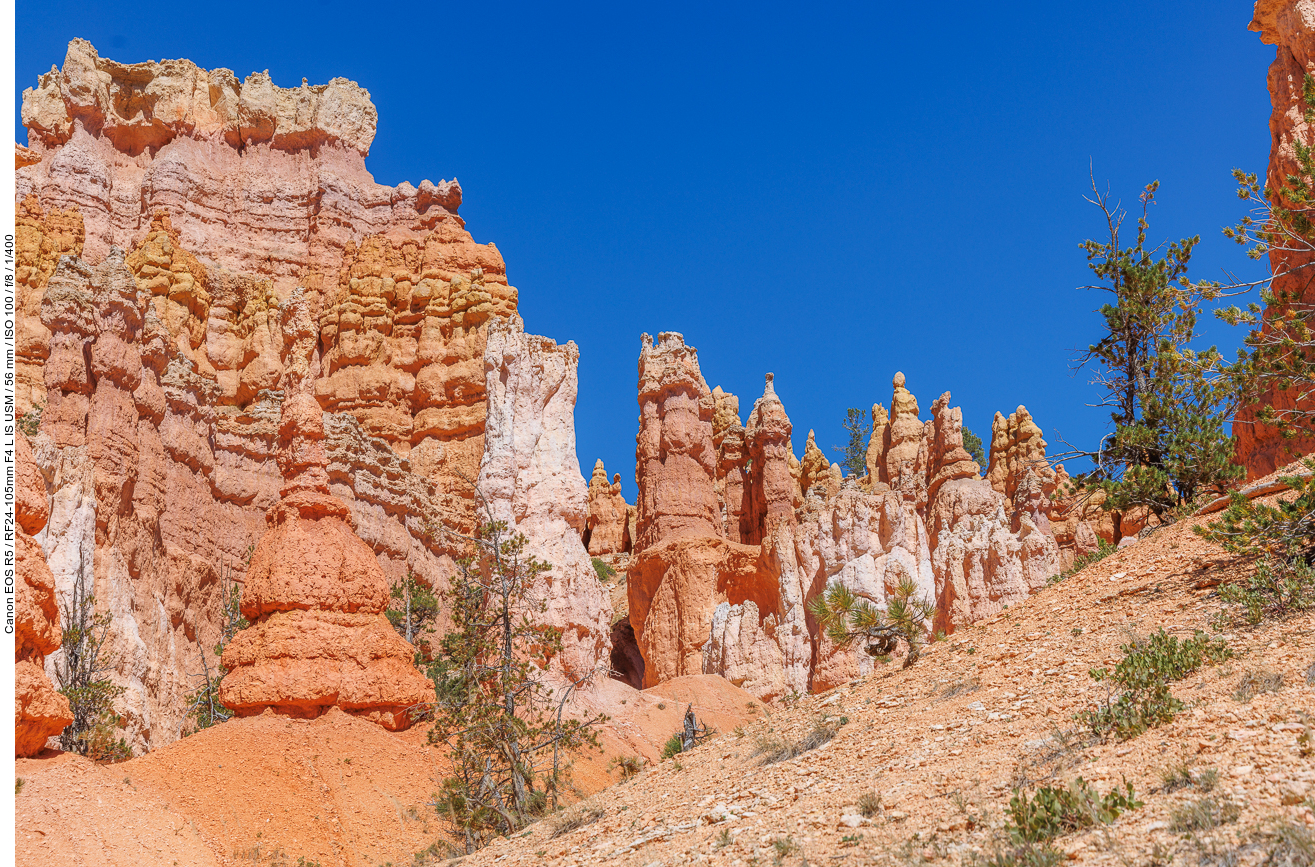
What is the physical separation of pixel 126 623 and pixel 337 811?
13.9 metres

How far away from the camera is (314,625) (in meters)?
19.9

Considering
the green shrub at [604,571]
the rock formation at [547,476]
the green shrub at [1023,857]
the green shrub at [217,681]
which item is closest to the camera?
the green shrub at [1023,857]

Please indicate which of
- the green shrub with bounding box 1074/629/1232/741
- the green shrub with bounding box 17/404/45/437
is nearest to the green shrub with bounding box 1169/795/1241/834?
the green shrub with bounding box 1074/629/1232/741

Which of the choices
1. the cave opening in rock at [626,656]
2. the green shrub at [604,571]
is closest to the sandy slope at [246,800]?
the cave opening in rock at [626,656]

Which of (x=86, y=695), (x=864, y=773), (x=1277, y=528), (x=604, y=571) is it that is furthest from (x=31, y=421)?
(x=604, y=571)

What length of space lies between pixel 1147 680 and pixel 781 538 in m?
29.4

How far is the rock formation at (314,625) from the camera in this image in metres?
19.3

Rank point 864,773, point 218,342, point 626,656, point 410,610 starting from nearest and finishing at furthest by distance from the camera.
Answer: point 864,773 < point 410,610 < point 626,656 < point 218,342

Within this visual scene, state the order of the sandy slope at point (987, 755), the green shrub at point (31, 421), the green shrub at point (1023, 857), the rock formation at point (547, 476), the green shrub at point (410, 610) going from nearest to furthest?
the green shrub at point (1023, 857)
the sandy slope at point (987, 755)
the green shrub at point (31, 421)
the green shrub at point (410, 610)
the rock formation at point (547, 476)

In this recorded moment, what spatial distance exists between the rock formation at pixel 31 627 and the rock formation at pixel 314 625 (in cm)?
483

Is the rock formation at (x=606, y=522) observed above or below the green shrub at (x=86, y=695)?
above

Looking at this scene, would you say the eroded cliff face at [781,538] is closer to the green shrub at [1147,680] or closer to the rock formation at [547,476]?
the rock formation at [547,476]

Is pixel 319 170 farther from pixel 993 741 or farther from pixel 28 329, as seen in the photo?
pixel 993 741

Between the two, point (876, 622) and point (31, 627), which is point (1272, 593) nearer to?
point (876, 622)
